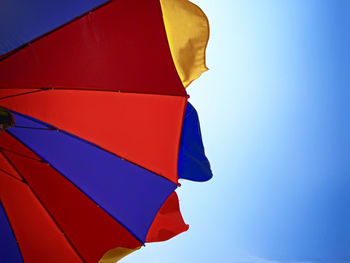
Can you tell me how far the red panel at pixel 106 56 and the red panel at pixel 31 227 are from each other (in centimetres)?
79

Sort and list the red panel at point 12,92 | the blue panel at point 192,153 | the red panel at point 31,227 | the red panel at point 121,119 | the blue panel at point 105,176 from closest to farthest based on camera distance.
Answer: the red panel at point 12,92
the red panel at point 121,119
the blue panel at point 105,176
the red panel at point 31,227
the blue panel at point 192,153

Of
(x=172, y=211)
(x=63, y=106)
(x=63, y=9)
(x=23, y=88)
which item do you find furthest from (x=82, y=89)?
(x=172, y=211)

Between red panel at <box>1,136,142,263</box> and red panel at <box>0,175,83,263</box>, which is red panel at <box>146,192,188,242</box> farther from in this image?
red panel at <box>0,175,83,263</box>

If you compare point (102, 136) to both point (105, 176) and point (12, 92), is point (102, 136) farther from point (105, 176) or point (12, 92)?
point (12, 92)

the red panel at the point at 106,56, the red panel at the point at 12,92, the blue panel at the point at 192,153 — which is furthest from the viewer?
the blue panel at the point at 192,153

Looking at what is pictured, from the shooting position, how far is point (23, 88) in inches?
66.6

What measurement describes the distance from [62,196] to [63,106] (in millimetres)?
615

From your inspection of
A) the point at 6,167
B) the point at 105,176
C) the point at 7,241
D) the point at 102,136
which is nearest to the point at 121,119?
the point at 102,136

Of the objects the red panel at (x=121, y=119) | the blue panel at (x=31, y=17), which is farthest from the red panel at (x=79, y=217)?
the blue panel at (x=31, y=17)

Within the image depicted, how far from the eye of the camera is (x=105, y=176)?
6.72 feet

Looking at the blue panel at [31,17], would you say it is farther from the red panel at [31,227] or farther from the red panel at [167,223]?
the red panel at [167,223]

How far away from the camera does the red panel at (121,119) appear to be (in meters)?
1.86

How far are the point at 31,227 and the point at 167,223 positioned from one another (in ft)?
3.10

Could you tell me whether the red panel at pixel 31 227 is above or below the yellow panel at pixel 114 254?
above
